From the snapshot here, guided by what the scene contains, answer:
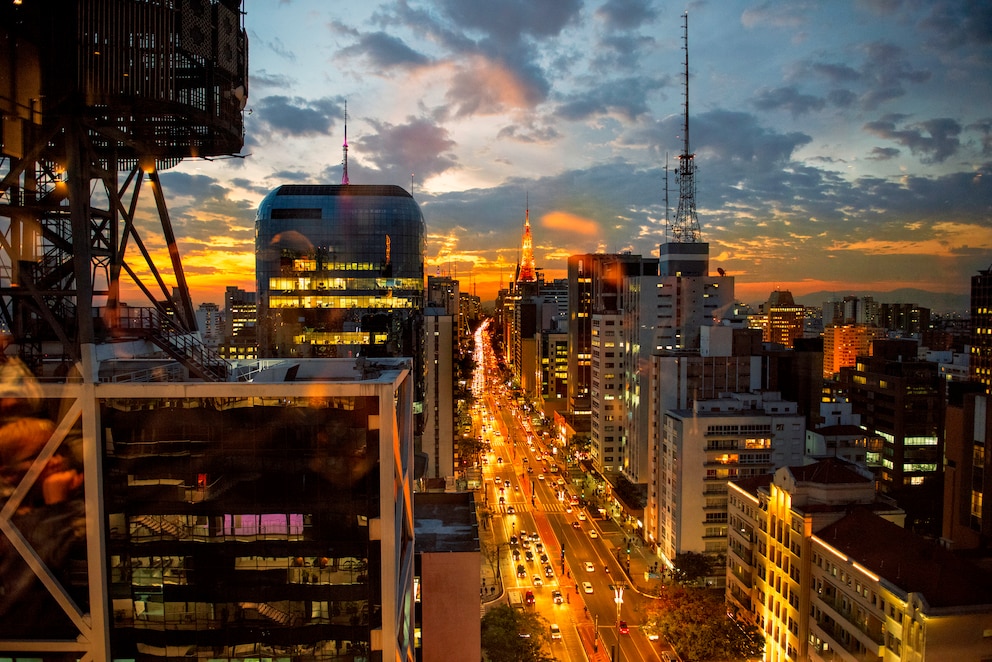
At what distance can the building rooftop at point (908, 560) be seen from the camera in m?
28.8

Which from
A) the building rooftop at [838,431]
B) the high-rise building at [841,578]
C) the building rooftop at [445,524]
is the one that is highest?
the building rooftop at [445,524]

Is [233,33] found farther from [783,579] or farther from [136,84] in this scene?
[783,579]

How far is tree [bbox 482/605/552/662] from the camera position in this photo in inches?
1422

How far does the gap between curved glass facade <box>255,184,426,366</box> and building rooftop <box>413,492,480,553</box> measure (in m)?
39.2

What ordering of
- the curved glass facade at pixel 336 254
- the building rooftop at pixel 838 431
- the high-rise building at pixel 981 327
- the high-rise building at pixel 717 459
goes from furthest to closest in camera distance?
the high-rise building at pixel 981 327, the curved glass facade at pixel 336 254, the building rooftop at pixel 838 431, the high-rise building at pixel 717 459

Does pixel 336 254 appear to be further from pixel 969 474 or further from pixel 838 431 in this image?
pixel 969 474

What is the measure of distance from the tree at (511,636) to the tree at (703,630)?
308 inches

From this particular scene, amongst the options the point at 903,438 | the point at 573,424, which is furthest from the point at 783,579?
the point at 573,424

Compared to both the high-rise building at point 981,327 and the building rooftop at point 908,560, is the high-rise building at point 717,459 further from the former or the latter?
the high-rise building at point 981,327

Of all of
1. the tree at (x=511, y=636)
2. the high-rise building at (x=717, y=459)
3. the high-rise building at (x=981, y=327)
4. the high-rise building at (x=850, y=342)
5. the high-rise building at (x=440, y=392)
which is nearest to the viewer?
the tree at (x=511, y=636)

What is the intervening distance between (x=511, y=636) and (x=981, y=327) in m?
81.2

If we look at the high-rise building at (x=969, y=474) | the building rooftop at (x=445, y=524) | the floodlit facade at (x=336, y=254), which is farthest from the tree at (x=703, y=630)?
Answer: the floodlit facade at (x=336, y=254)

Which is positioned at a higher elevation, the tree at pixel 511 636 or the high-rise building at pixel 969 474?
the high-rise building at pixel 969 474

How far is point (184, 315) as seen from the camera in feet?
67.2
